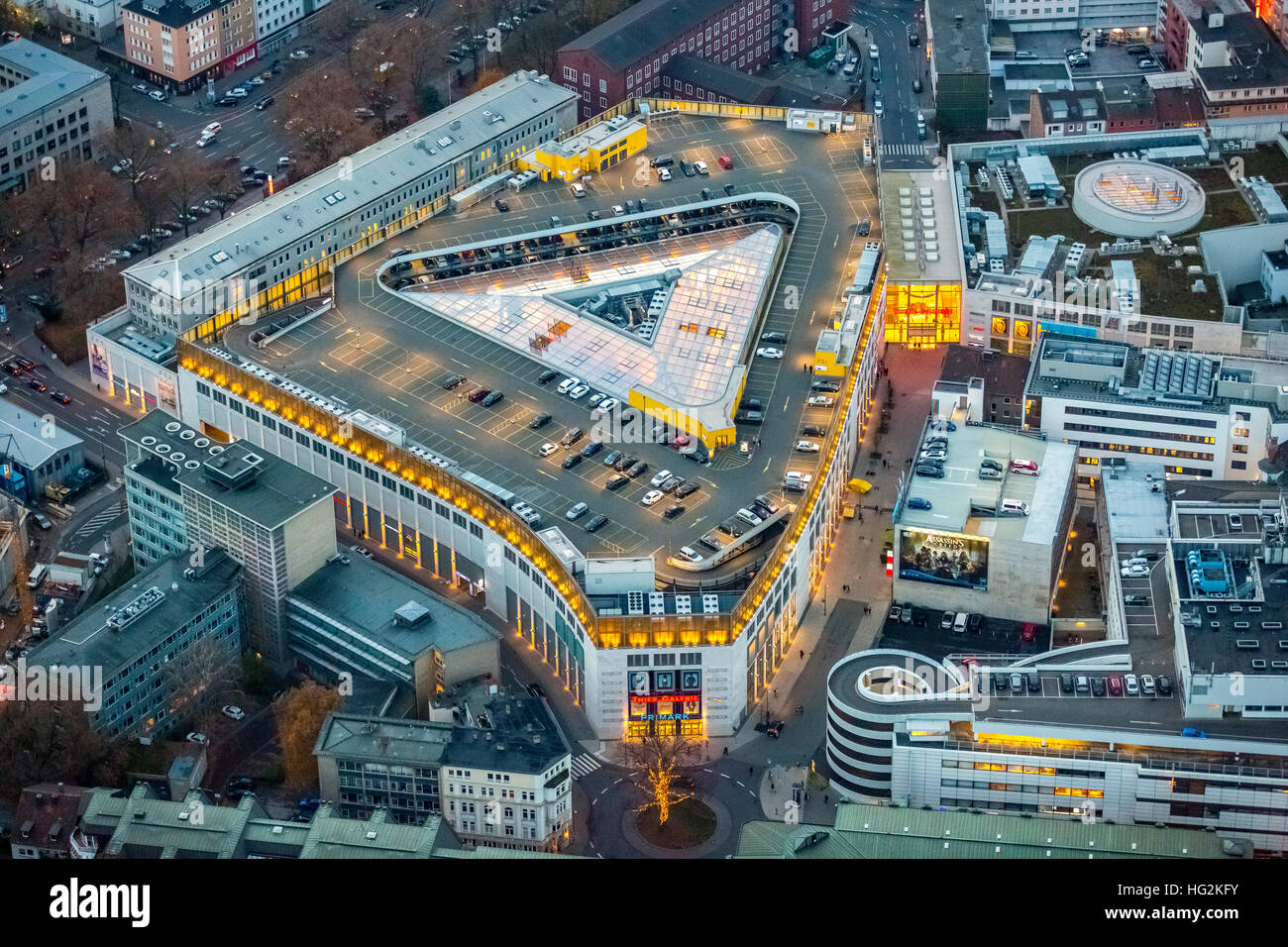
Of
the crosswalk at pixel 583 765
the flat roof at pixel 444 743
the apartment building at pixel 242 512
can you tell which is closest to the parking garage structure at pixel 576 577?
the crosswalk at pixel 583 765

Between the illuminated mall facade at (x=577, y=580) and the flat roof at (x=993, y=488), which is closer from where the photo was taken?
the illuminated mall facade at (x=577, y=580)

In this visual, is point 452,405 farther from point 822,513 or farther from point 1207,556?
point 1207,556

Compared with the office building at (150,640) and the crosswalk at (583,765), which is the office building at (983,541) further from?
the office building at (150,640)

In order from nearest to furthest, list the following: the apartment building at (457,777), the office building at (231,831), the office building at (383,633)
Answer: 1. the office building at (231,831)
2. the apartment building at (457,777)
3. the office building at (383,633)

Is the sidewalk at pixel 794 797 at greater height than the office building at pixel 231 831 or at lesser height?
lesser

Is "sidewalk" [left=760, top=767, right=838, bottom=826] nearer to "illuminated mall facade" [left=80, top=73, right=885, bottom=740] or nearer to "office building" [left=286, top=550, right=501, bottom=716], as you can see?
"illuminated mall facade" [left=80, top=73, right=885, bottom=740]

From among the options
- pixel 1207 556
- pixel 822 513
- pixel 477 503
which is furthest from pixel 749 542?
pixel 1207 556

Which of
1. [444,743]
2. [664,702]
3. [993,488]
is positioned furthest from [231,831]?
[993,488]
